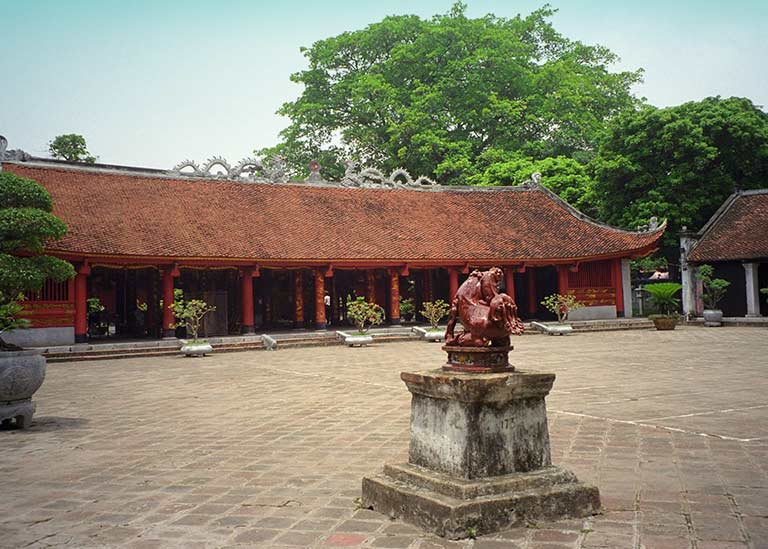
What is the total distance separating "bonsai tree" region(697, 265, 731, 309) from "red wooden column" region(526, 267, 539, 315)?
637cm

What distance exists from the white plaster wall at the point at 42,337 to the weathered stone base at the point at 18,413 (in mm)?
11592

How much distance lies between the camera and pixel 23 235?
35.2 feet

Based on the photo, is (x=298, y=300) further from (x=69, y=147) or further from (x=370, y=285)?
(x=69, y=147)

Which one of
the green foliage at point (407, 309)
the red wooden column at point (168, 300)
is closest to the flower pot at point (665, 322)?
the green foliage at point (407, 309)

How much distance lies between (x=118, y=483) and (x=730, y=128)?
2834cm

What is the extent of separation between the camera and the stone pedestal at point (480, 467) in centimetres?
387

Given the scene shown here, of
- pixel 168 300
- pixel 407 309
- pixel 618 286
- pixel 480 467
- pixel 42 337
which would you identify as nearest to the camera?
pixel 480 467

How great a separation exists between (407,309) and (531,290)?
540 cm

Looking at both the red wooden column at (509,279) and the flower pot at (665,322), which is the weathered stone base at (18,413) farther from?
the flower pot at (665,322)

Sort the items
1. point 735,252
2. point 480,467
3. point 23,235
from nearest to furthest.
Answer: point 480,467
point 23,235
point 735,252

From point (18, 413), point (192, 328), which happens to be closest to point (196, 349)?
point (192, 328)

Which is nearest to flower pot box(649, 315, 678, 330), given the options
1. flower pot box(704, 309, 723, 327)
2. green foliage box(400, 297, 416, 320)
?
flower pot box(704, 309, 723, 327)

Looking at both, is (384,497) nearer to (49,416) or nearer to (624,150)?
(49,416)

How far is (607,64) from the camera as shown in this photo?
44.7 m
